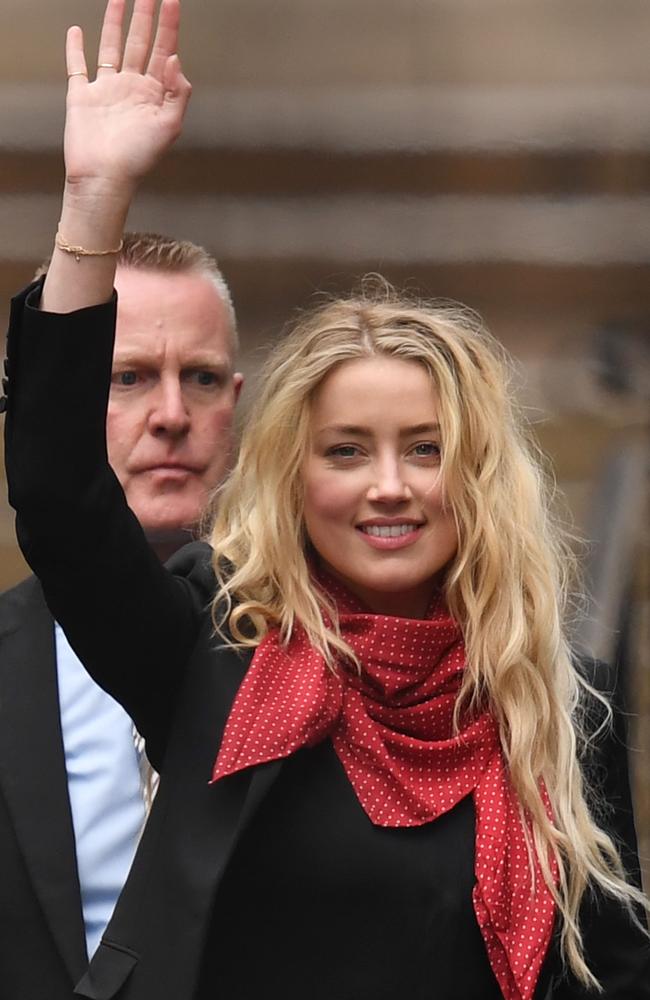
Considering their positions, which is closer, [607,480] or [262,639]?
[262,639]

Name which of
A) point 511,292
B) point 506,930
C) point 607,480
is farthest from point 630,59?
point 506,930

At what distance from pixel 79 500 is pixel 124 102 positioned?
1.24 feet

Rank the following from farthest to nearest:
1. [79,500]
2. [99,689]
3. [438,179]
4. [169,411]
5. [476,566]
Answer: [438,179], [169,411], [99,689], [476,566], [79,500]

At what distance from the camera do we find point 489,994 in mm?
1996

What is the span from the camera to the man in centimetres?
208

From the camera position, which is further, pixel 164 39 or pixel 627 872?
pixel 627 872

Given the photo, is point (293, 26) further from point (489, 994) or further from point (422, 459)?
point (489, 994)

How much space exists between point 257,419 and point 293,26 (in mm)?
1714

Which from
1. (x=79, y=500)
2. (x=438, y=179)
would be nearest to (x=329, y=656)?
(x=79, y=500)

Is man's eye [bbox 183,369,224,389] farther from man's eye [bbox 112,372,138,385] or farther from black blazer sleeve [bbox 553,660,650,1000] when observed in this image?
black blazer sleeve [bbox 553,660,650,1000]

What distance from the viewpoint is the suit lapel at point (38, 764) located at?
81.4 inches

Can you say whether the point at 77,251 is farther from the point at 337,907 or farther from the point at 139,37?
the point at 337,907

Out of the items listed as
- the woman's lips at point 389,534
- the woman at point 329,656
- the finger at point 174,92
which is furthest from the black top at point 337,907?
the finger at point 174,92

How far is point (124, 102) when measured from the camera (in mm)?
1892
